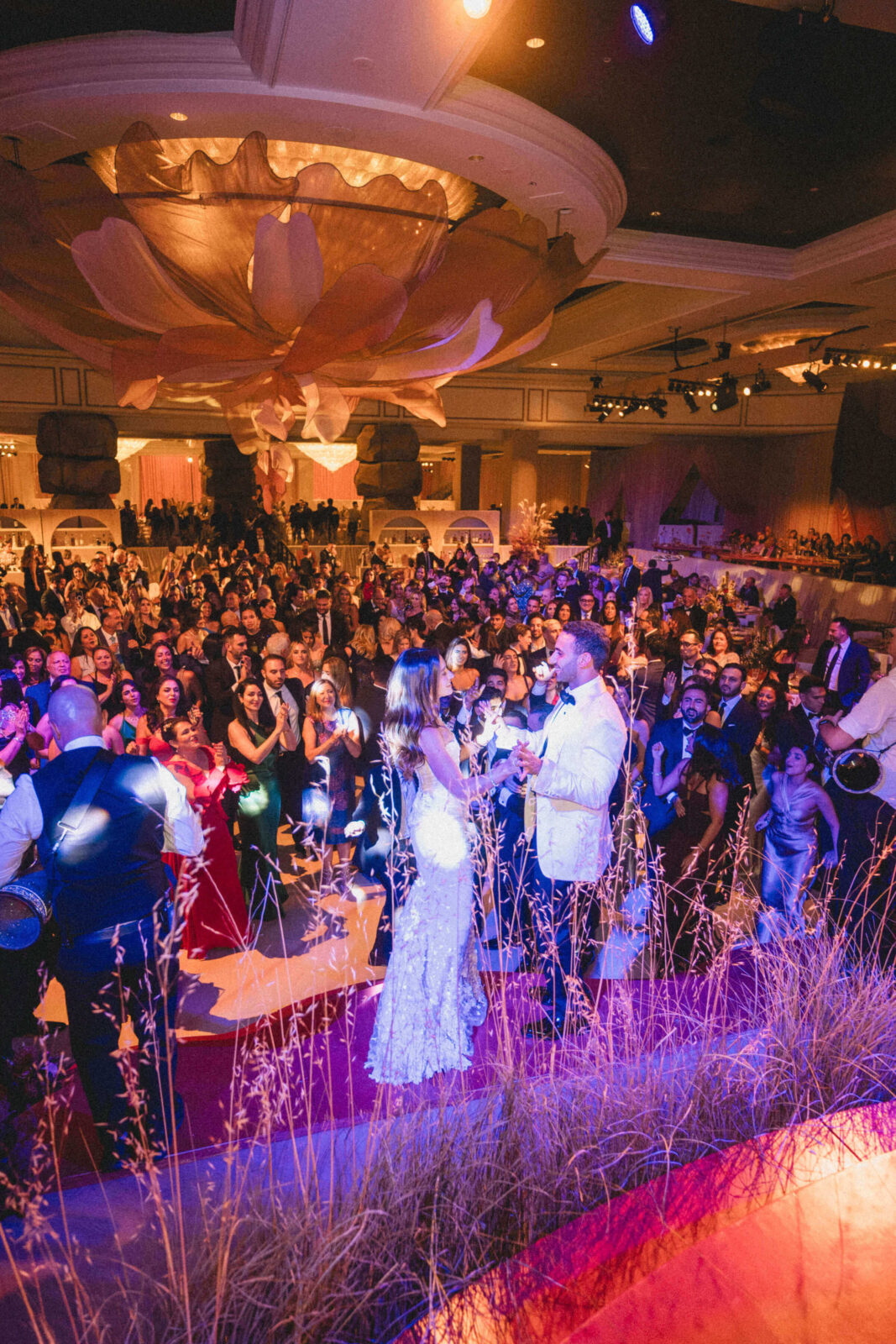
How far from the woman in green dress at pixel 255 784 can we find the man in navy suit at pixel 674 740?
167cm

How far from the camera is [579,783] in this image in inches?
98.4

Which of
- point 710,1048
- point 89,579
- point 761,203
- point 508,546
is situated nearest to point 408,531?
→ point 508,546

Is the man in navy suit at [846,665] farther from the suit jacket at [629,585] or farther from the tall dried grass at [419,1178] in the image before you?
the tall dried grass at [419,1178]

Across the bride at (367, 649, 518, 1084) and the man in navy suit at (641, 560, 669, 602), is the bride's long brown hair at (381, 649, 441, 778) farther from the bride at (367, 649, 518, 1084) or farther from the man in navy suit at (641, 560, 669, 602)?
the man in navy suit at (641, 560, 669, 602)

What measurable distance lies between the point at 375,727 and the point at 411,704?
1.69 metres

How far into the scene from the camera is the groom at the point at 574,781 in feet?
8.25

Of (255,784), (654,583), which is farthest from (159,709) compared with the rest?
(654,583)

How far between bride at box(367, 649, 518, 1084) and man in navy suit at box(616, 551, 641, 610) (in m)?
6.78

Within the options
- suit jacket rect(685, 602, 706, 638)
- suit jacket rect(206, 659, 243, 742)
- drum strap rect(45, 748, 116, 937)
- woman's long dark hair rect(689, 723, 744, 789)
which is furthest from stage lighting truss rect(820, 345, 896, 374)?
drum strap rect(45, 748, 116, 937)

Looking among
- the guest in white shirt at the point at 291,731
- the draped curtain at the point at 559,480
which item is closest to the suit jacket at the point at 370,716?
the guest in white shirt at the point at 291,731

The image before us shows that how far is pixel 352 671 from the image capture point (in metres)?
5.03


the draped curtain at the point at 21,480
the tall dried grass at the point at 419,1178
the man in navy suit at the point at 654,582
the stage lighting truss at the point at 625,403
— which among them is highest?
the stage lighting truss at the point at 625,403

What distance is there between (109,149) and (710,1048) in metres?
5.07

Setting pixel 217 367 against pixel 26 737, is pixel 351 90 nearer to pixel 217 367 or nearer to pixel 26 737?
pixel 217 367
